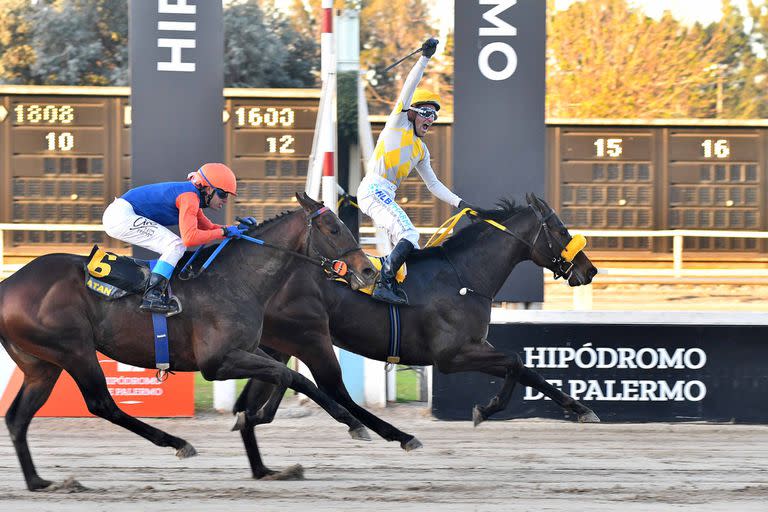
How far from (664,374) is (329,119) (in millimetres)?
3417

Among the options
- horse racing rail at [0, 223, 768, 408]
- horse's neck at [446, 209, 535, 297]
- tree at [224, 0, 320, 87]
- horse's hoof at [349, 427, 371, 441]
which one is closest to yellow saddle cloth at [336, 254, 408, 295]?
horse's neck at [446, 209, 535, 297]

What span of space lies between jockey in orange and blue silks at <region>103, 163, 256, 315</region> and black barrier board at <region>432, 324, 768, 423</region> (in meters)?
3.48

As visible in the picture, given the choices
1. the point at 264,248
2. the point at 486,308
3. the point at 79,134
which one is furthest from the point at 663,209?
the point at 264,248

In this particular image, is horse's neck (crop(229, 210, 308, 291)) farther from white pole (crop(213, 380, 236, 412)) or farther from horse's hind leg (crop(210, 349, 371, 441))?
white pole (crop(213, 380, 236, 412))

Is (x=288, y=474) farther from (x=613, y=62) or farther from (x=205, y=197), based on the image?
(x=613, y=62)

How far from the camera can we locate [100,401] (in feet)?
21.8

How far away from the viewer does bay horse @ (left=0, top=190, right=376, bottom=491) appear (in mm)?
6516

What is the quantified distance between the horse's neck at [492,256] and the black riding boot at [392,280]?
1.53ft

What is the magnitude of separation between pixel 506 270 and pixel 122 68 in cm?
1912

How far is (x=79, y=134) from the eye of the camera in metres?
17.6

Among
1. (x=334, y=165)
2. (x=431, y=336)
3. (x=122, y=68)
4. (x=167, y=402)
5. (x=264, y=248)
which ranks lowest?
(x=167, y=402)

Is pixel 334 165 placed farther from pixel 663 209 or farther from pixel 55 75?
pixel 55 75

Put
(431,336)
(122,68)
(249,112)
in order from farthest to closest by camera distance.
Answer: (122,68) < (249,112) < (431,336)

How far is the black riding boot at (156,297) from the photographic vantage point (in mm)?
6492
